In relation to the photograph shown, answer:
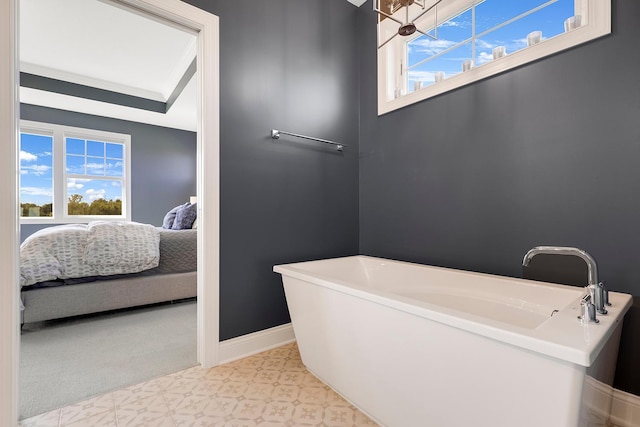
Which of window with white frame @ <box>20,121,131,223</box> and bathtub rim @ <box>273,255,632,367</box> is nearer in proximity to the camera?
bathtub rim @ <box>273,255,632,367</box>

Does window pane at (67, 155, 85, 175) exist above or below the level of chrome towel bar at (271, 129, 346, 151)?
above

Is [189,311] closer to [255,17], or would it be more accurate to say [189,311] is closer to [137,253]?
[137,253]

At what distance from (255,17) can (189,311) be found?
2538 mm

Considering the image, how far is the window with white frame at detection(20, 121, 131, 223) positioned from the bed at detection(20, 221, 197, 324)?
110 inches

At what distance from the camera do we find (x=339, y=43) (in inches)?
99.4

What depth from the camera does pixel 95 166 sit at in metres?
5.04

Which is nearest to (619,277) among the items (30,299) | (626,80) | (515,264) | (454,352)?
(515,264)

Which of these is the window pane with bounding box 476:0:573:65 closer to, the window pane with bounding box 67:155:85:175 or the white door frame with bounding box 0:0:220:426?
the white door frame with bounding box 0:0:220:426

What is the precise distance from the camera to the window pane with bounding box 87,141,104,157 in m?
4.98

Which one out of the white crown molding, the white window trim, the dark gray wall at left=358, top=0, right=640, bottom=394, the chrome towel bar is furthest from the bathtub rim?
the white crown molding

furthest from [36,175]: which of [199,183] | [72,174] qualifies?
[199,183]

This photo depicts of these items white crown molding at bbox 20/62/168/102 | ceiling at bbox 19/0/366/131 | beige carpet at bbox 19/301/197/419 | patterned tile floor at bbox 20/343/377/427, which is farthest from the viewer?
white crown molding at bbox 20/62/168/102

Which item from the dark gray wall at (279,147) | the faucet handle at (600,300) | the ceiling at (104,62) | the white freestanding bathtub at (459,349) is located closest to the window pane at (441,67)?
the dark gray wall at (279,147)

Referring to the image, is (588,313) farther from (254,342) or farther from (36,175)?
(36,175)
